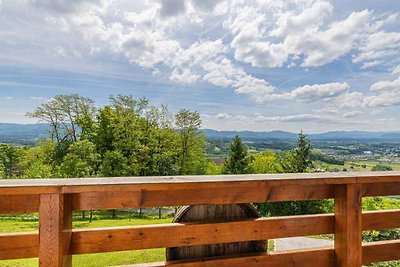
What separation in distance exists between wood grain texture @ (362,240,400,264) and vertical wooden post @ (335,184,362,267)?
0.10 meters

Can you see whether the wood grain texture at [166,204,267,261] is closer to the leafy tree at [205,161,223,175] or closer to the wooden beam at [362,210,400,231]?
the wooden beam at [362,210,400,231]

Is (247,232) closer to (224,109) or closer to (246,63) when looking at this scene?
(246,63)

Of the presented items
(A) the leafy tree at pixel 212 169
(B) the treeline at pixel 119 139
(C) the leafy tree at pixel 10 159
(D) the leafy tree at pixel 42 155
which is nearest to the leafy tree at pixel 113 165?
(B) the treeline at pixel 119 139

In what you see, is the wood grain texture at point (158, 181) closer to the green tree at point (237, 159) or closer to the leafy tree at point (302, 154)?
the green tree at point (237, 159)

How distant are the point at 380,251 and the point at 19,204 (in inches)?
72.5

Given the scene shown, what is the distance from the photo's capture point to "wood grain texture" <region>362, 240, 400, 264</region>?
1.74 meters

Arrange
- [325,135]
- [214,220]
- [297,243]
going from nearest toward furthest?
[214,220]
[297,243]
[325,135]

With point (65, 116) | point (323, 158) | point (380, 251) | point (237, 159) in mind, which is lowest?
point (323, 158)

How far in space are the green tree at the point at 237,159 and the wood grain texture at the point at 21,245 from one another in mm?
27822

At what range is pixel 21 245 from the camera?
4.33 feet

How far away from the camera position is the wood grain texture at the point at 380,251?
1737 millimetres

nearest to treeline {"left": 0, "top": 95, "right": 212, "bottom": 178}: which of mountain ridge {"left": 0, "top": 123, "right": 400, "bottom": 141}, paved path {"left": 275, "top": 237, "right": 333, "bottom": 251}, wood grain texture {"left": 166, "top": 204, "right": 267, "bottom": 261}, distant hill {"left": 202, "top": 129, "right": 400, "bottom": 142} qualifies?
mountain ridge {"left": 0, "top": 123, "right": 400, "bottom": 141}

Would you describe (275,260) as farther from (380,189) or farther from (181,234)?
(380,189)

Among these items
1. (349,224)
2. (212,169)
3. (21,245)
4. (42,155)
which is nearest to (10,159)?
(42,155)
